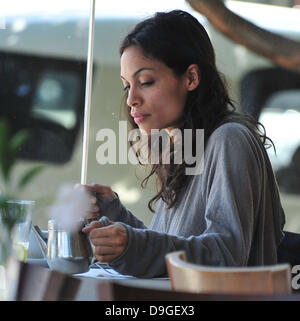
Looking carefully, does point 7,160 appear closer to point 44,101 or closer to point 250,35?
point 44,101

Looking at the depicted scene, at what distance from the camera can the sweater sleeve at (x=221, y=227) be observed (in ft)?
4.15

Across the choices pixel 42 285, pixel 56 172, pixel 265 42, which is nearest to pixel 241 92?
pixel 265 42

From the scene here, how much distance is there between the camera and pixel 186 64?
1.61 m

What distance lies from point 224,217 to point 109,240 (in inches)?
10.3

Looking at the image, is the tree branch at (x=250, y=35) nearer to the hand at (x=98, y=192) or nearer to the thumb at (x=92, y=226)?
the hand at (x=98, y=192)

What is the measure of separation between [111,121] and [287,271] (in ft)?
7.37

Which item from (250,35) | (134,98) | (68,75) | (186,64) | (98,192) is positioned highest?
(250,35)

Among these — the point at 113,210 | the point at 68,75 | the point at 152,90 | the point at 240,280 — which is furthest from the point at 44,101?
the point at 240,280

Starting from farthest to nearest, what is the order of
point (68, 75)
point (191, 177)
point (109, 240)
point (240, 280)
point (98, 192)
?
1. point (68, 75)
2. point (98, 192)
3. point (191, 177)
4. point (109, 240)
5. point (240, 280)

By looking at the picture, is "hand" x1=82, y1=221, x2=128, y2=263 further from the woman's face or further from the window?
the window

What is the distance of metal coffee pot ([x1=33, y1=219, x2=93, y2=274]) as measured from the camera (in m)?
1.31
